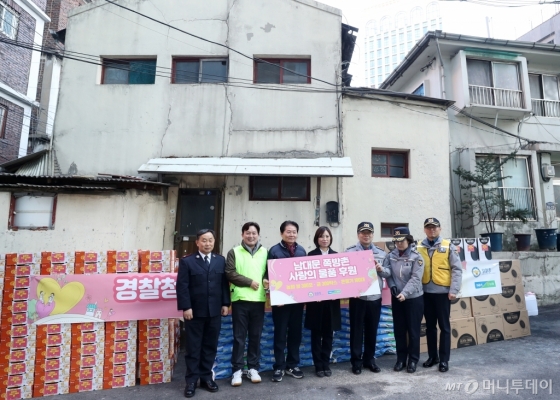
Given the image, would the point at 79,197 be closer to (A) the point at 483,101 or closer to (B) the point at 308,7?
(B) the point at 308,7

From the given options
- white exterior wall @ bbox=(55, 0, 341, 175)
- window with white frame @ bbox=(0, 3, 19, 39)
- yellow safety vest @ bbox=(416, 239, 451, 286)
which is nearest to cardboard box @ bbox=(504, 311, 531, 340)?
yellow safety vest @ bbox=(416, 239, 451, 286)

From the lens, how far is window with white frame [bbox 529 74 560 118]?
37.7 feet

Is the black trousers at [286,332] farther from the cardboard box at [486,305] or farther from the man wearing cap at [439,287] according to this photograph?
the cardboard box at [486,305]

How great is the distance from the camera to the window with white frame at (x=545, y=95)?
11.5 metres

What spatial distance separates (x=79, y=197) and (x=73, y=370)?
4.11m

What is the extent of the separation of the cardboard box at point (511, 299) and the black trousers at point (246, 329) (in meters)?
4.33

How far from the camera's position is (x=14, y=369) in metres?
3.67

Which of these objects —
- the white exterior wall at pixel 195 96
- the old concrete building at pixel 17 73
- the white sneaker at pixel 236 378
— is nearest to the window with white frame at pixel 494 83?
the white exterior wall at pixel 195 96

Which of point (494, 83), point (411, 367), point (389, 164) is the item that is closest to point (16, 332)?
point (411, 367)

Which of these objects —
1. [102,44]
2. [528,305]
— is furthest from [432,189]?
[102,44]

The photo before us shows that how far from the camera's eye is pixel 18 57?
14.1m

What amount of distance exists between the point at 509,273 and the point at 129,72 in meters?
9.53

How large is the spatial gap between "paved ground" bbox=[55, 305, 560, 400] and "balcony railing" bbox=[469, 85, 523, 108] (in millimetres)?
8422

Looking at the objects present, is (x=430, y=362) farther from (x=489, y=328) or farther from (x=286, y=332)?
(x=286, y=332)
